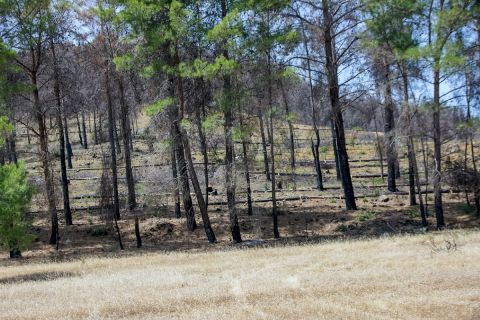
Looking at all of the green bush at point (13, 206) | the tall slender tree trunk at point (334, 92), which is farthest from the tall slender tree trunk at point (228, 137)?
the green bush at point (13, 206)

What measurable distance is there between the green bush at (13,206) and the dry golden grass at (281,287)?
3346mm

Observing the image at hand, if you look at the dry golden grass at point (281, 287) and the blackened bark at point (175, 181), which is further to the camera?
the blackened bark at point (175, 181)

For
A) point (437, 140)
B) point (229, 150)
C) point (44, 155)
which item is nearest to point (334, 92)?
point (437, 140)

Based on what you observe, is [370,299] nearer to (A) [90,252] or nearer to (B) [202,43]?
(B) [202,43]

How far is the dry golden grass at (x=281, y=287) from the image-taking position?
7.91m

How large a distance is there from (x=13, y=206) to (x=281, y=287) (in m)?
11.7

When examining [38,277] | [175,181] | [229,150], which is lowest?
[38,277]

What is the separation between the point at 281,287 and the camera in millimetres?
9672

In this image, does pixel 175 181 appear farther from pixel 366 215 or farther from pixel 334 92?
pixel 366 215

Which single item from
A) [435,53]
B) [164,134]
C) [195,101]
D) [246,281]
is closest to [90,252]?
[164,134]

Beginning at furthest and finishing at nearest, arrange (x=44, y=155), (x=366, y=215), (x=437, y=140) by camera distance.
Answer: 1. (x=366, y=215)
2. (x=44, y=155)
3. (x=437, y=140)

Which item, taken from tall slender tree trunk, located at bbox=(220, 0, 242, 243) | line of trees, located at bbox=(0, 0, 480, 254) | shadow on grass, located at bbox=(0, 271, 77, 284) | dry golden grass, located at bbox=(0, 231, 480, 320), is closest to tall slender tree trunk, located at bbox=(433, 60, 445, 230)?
line of trees, located at bbox=(0, 0, 480, 254)

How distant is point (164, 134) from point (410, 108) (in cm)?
922

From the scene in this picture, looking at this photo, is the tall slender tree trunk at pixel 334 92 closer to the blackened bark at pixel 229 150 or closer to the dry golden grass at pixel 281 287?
the blackened bark at pixel 229 150
